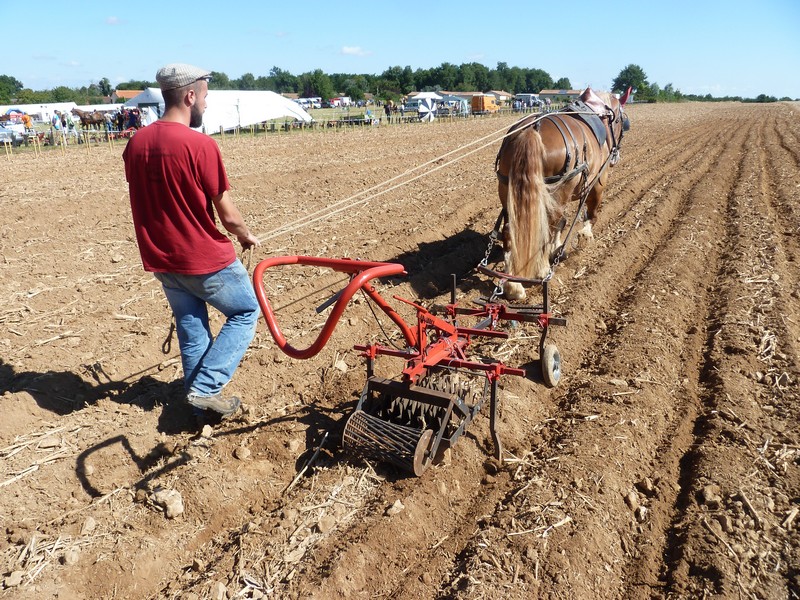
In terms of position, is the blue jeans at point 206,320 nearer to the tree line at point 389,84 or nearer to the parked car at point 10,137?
the parked car at point 10,137

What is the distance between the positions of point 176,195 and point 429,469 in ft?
7.09

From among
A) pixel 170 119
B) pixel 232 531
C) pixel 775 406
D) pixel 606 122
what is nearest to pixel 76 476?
pixel 232 531

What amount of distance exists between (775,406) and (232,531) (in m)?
3.72

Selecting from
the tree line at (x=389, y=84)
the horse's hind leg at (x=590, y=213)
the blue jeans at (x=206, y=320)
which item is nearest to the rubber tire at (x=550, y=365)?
the blue jeans at (x=206, y=320)

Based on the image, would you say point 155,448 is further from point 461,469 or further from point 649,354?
point 649,354

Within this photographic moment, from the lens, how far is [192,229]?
11.8 ft

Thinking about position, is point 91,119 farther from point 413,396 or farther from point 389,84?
point 389,84

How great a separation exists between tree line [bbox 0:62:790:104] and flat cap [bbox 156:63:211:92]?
73703mm

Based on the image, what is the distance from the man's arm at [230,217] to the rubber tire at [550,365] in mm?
2209

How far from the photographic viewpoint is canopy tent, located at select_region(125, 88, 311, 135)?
101 ft

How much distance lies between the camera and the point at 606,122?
8.37 m

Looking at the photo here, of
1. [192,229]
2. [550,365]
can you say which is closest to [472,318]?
[550,365]

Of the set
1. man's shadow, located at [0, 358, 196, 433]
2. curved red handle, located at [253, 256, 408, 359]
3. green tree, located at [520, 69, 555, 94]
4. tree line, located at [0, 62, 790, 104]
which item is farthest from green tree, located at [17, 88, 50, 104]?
curved red handle, located at [253, 256, 408, 359]

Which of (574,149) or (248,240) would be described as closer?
(248,240)
